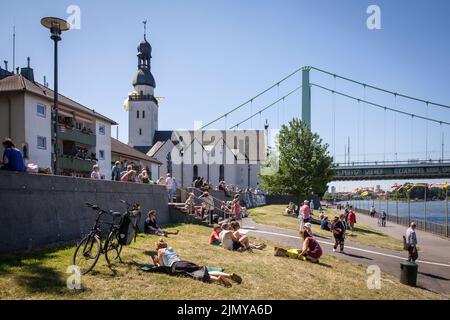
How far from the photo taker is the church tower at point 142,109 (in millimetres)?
79062

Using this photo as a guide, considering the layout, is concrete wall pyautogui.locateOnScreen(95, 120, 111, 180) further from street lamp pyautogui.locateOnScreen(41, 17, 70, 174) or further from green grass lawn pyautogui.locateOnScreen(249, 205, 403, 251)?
street lamp pyautogui.locateOnScreen(41, 17, 70, 174)

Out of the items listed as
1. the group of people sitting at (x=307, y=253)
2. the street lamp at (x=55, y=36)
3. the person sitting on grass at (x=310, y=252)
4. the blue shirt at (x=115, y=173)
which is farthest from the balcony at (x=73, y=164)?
the person sitting on grass at (x=310, y=252)

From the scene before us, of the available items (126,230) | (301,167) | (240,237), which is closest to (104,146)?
(301,167)

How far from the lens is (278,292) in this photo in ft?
28.3

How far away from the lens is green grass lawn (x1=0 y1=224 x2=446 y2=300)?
6.97 meters

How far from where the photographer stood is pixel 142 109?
80.7 m

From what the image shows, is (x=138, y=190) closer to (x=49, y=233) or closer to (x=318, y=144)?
(x=49, y=233)

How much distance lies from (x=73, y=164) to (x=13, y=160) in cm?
2439

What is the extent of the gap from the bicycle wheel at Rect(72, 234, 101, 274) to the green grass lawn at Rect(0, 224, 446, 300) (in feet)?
0.94

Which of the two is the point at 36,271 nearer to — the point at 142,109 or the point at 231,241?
the point at 231,241

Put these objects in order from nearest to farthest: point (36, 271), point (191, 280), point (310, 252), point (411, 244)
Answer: point (36, 271) < point (191, 280) < point (310, 252) < point (411, 244)

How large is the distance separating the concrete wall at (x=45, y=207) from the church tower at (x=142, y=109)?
2642 inches
